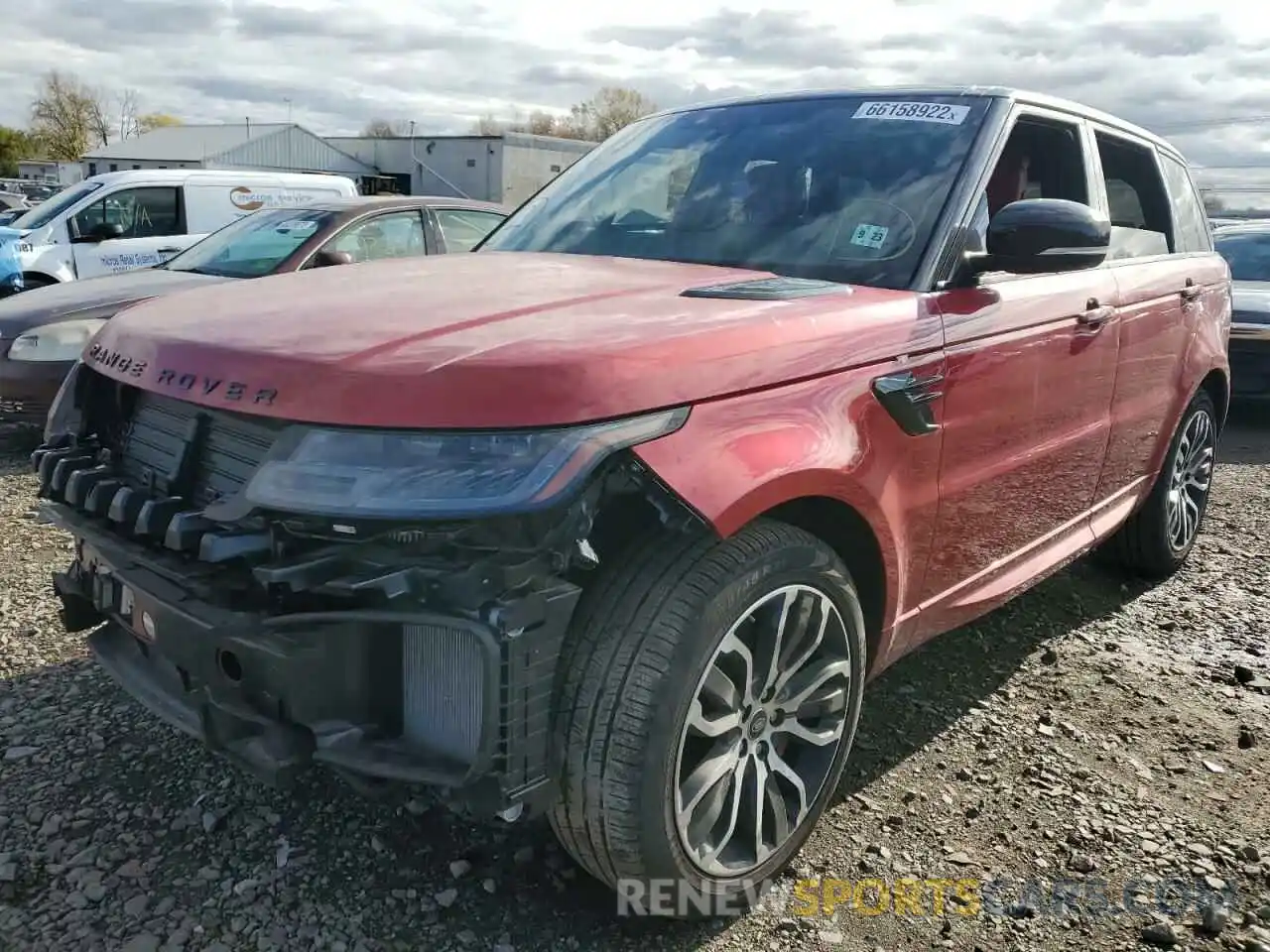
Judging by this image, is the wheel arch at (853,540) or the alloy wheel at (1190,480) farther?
the alloy wheel at (1190,480)

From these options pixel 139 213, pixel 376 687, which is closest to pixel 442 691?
pixel 376 687

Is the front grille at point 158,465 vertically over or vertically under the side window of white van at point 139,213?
over

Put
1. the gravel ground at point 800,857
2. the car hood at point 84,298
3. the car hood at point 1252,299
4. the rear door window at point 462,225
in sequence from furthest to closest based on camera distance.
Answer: the car hood at point 1252,299 < the rear door window at point 462,225 < the car hood at point 84,298 < the gravel ground at point 800,857

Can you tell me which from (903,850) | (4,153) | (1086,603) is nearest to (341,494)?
(903,850)

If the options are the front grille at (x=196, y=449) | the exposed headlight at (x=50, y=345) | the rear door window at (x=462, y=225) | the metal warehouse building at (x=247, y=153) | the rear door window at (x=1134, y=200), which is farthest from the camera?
the metal warehouse building at (x=247, y=153)

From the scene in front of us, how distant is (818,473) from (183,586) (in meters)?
1.26

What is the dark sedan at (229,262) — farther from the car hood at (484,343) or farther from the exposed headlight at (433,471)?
the exposed headlight at (433,471)

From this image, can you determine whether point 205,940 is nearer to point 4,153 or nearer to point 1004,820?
point 1004,820

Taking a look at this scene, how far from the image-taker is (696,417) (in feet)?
6.48

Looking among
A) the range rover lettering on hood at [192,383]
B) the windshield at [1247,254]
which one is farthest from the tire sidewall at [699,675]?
the windshield at [1247,254]

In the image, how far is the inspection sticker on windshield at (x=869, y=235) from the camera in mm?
2762

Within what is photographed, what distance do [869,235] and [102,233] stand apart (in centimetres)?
952

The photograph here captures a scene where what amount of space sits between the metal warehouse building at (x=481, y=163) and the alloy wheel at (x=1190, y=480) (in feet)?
123

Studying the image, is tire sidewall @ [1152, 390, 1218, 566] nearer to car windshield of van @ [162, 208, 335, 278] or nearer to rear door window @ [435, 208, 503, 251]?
rear door window @ [435, 208, 503, 251]
